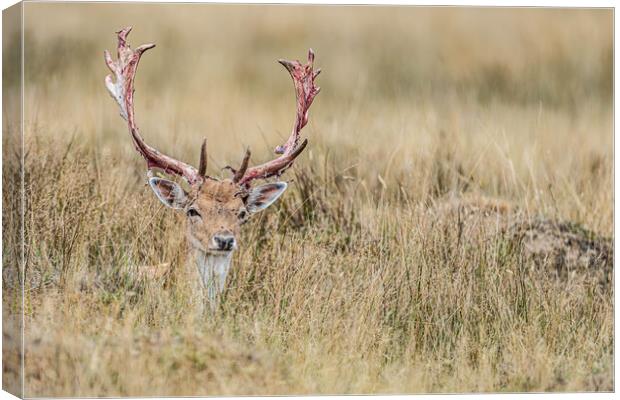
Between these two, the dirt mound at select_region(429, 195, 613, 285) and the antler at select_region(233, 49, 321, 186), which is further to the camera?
the dirt mound at select_region(429, 195, 613, 285)

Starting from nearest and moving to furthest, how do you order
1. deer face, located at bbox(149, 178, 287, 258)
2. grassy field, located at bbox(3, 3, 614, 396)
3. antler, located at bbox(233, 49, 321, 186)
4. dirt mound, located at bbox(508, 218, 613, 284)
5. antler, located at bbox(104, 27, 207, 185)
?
grassy field, located at bbox(3, 3, 614, 396) → deer face, located at bbox(149, 178, 287, 258) → antler, located at bbox(104, 27, 207, 185) → antler, located at bbox(233, 49, 321, 186) → dirt mound, located at bbox(508, 218, 613, 284)

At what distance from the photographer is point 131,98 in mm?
11211

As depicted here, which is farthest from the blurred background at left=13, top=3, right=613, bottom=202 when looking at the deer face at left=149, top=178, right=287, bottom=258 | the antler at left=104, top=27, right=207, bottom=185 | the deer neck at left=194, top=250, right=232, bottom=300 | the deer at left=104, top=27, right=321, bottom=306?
→ the deer neck at left=194, top=250, right=232, bottom=300

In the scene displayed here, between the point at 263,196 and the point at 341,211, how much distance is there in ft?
4.68

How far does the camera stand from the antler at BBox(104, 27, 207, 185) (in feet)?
36.3

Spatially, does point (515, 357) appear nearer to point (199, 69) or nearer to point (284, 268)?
point (284, 268)

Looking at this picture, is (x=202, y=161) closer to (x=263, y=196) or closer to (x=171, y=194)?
(x=171, y=194)

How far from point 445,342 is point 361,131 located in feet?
9.36

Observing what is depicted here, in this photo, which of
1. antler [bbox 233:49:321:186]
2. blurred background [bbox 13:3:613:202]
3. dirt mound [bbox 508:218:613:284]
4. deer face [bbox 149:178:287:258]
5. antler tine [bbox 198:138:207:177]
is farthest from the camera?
dirt mound [bbox 508:218:613:284]

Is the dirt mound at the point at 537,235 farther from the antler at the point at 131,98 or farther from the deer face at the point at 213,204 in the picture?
the antler at the point at 131,98

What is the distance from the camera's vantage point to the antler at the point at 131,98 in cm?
1105

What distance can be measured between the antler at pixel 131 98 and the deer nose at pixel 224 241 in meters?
0.48

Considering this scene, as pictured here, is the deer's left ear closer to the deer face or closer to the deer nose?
the deer face

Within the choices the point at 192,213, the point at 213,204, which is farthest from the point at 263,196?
the point at 192,213
